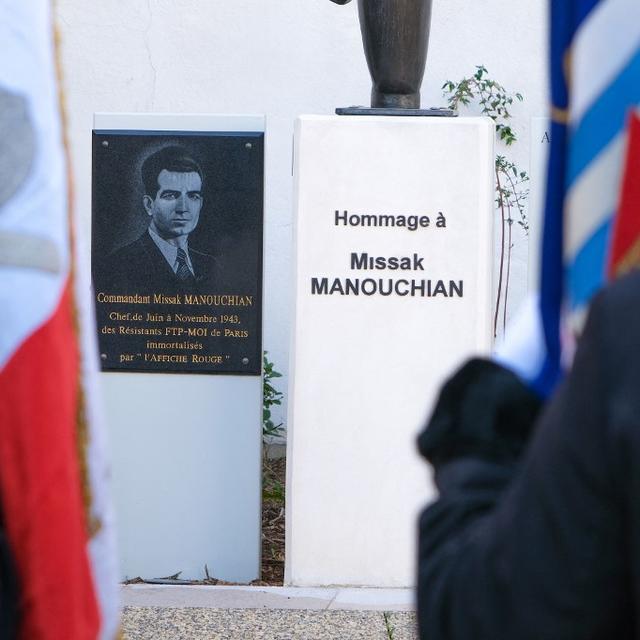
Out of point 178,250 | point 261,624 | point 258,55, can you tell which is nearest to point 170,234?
point 178,250

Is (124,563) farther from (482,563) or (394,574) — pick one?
(482,563)

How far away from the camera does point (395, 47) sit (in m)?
4.30

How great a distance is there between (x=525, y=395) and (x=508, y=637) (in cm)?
20

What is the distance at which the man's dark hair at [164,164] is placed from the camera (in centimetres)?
435

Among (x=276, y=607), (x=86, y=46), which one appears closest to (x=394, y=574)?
(x=276, y=607)

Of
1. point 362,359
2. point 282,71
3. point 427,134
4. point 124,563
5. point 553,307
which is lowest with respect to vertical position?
point 124,563

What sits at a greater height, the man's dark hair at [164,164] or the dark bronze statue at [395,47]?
the dark bronze statue at [395,47]

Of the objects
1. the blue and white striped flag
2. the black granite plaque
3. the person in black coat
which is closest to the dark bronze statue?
the black granite plaque

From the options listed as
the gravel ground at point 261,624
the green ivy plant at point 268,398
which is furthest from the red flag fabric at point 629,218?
the green ivy plant at point 268,398

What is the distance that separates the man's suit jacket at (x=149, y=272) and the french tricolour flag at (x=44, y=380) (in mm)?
3365

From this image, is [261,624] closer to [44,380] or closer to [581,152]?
[44,380]

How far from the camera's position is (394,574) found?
420 centimetres

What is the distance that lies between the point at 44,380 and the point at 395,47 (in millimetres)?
3548

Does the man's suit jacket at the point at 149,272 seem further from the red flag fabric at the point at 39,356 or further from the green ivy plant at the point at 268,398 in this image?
the red flag fabric at the point at 39,356
